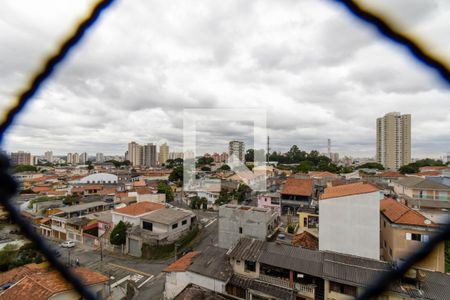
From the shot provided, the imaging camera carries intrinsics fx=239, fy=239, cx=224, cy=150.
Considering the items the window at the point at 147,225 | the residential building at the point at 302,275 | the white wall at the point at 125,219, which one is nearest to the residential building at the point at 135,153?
the white wall at the point at 125,219

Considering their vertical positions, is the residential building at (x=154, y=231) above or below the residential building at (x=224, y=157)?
below

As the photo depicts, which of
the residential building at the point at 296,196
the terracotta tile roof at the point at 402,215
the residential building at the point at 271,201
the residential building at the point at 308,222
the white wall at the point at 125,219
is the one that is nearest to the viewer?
the terracotta tile roof at the point at 402,215

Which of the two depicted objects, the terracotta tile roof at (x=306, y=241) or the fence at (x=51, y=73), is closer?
the fence at (x=51, y=73)

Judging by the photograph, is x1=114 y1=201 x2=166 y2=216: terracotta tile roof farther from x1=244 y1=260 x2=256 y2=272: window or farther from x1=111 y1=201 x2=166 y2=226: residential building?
x1=244 y1=260 x2=256 y2=272: window

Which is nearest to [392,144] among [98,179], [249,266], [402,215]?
[402,215]

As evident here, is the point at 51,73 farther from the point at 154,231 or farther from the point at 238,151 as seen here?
the point at 238,151

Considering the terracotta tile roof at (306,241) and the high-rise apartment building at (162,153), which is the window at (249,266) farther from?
the high-rise apartment building at (162,153)

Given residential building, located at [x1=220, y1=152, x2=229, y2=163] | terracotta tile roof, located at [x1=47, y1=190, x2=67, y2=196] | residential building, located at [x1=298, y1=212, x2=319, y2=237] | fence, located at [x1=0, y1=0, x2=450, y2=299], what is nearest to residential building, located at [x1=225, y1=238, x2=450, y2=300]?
residential building, located at [x1=298, y1=212, x2=319, y2=237]
